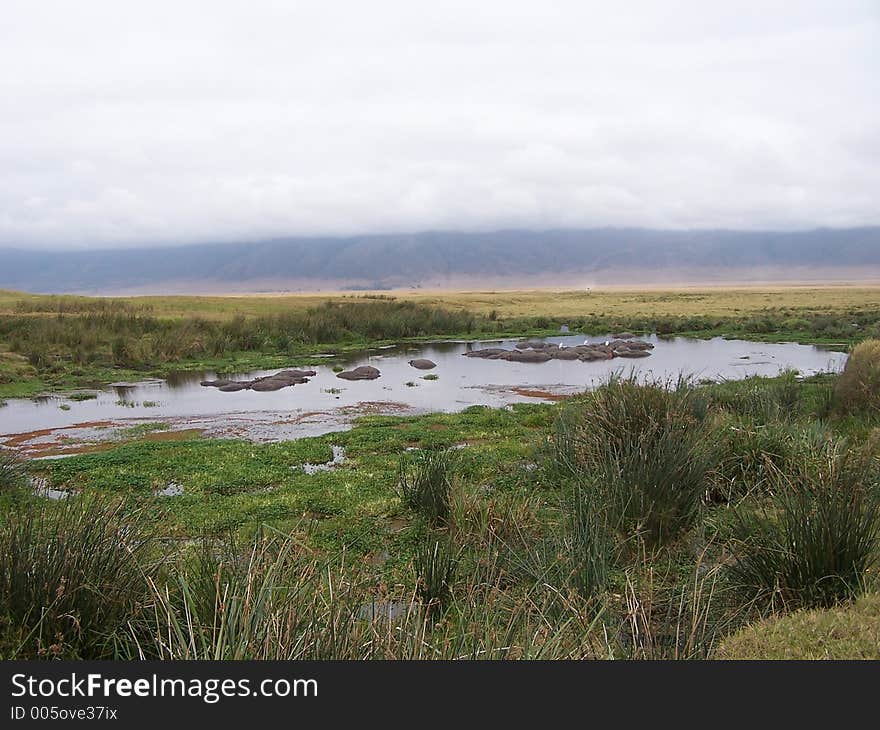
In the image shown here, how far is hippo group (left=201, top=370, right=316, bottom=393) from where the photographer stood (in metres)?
21.0

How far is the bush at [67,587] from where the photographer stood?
3514 mm

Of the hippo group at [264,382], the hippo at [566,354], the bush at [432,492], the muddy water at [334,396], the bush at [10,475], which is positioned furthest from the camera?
the hippo at [566,354]

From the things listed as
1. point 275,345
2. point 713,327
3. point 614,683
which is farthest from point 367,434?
point 713,327

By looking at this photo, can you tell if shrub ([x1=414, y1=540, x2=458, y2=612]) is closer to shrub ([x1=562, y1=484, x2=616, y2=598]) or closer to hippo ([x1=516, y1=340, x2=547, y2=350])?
shrub ([x1=562, y1=484, x2=616, y2=598])

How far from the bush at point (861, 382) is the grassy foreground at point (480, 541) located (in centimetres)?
5

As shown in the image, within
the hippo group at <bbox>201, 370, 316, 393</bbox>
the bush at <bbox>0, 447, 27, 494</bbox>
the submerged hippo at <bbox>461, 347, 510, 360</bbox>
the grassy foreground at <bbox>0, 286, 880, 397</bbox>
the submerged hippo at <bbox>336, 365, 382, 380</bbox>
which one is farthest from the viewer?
the submerged hippo at <bbox>461, 347, 510, 360</bbox>

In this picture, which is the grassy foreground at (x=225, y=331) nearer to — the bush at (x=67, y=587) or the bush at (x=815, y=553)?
the bush at (x=67, y=587)

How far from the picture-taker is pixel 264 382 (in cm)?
2156

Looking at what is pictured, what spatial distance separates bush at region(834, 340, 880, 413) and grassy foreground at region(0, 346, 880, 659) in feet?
0.17

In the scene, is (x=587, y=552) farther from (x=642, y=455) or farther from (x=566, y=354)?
(x=566, y=354)

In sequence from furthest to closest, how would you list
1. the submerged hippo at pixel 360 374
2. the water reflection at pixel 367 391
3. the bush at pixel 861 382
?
the submerged hippo at pixel 360 374 < the water reflection at pixel 367 391 < the bush at pixel 861 382

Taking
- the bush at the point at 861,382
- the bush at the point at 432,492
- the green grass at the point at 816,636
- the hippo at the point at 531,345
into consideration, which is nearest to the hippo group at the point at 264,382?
the hippo at the point at 531,345

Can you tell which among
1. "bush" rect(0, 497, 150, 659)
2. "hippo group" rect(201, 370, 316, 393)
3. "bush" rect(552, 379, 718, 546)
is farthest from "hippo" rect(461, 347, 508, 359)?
"bush" rect(0, 497, 150, 659)

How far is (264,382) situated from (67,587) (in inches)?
717
